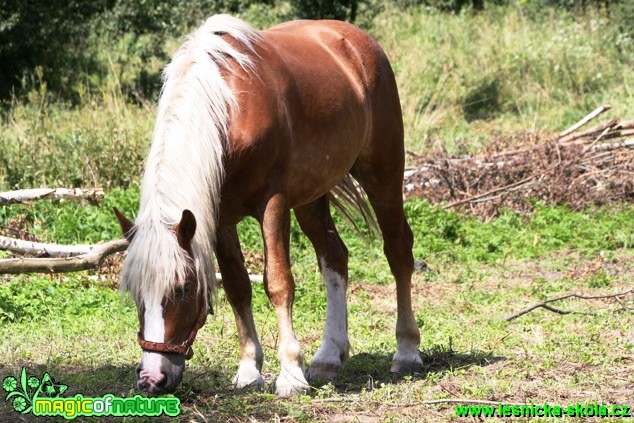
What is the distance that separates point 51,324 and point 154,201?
2606 millimetres

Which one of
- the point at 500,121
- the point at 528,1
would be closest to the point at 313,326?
the point at 500,121

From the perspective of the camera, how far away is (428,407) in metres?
4.32

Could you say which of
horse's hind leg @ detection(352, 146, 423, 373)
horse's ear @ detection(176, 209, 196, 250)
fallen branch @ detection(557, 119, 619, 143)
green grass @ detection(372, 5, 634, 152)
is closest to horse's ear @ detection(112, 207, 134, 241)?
horse's ear @ detection(176, 209, 196, 250)

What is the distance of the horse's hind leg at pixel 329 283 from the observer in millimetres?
5207

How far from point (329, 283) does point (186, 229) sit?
180 cm

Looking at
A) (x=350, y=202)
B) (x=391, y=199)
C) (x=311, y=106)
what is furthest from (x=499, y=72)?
(x=311, y=106)

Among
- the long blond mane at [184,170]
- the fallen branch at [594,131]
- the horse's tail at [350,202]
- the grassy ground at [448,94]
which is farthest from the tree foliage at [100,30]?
the long blond mane at [184,170]

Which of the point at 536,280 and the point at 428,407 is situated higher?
the point at 428,407

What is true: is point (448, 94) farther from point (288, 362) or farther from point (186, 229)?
point (186, 229)

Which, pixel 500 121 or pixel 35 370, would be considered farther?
pixel 500 121

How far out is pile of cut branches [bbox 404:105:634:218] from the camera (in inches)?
383

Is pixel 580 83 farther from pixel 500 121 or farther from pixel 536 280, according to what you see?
pixel 536 280

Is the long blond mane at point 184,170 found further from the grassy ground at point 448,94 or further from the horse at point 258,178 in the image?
the grassy ground at point 448,94

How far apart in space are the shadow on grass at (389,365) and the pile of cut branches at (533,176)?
420 cm
